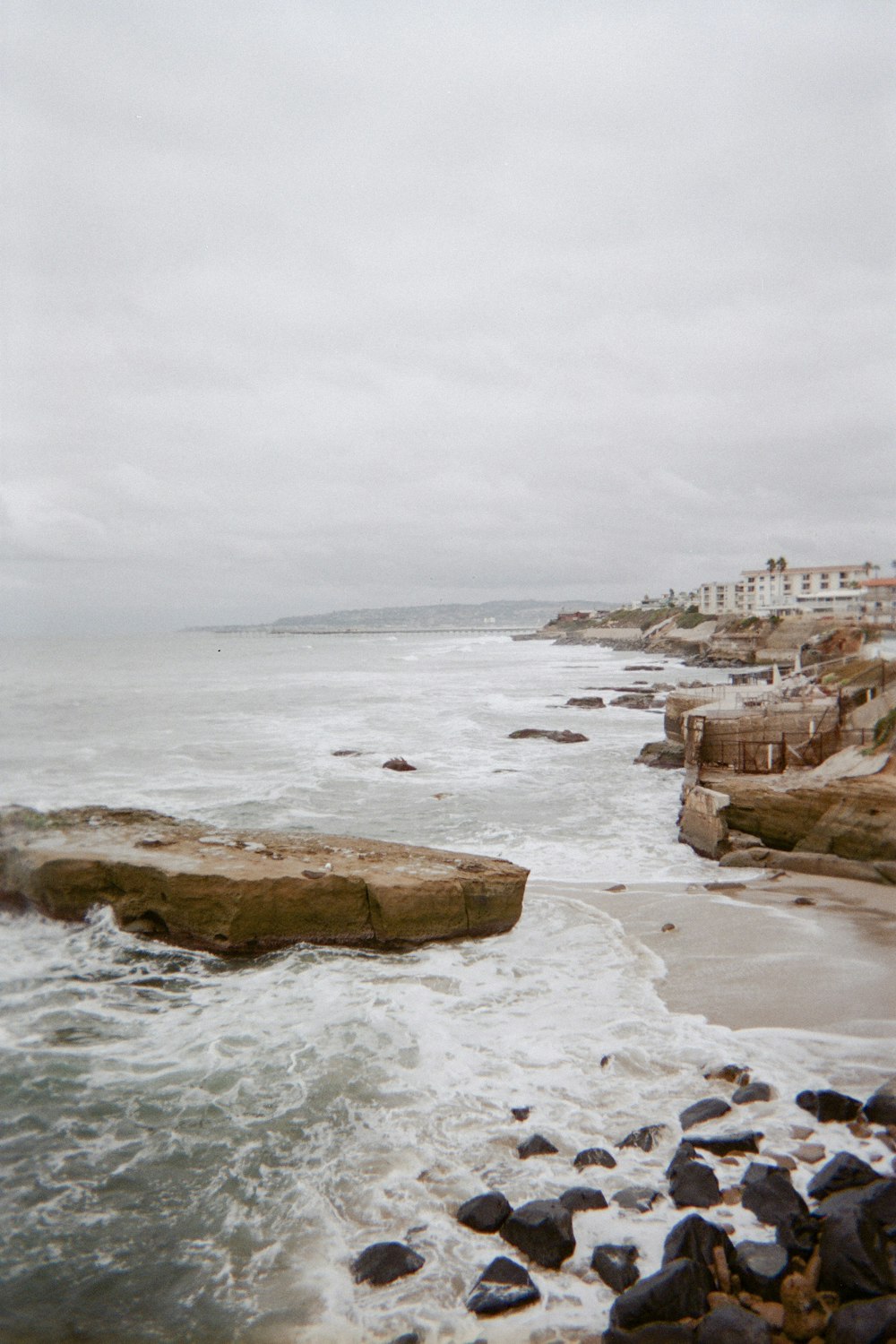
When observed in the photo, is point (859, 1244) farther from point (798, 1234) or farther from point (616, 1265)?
point (616, 1265)

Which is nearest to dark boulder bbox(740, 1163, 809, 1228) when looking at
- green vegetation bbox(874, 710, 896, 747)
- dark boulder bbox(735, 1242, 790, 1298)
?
dark boulder bbox(735, 1242, 790, 1298)

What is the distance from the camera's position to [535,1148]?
4.87m

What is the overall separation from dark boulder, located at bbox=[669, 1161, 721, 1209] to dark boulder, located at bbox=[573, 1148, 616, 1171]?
38cm

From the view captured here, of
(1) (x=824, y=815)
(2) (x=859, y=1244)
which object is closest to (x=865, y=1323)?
(2) (x=859, y=1244)

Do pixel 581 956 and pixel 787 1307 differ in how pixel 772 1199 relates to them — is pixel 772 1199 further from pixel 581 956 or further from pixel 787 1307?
pixel 581 956

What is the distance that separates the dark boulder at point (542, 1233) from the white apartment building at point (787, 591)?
89085 mm

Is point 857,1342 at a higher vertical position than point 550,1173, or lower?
higher

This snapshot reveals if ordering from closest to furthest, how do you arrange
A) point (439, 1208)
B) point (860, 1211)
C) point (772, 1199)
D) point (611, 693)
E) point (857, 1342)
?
1. point (857, 1342)
2. point (860, 1211)
3. point (772, 1199)
4. point (439, 1208)
5. point (611, 693)

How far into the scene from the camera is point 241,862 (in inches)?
344

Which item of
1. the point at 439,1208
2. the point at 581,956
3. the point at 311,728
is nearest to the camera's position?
the point at 439,1208

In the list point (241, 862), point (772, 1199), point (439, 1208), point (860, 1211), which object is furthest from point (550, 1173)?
point (241, 862)

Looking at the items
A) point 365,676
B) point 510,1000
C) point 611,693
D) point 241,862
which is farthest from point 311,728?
point 365,676

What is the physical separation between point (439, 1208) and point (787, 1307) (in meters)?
1.81

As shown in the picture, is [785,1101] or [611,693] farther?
[611,693]
